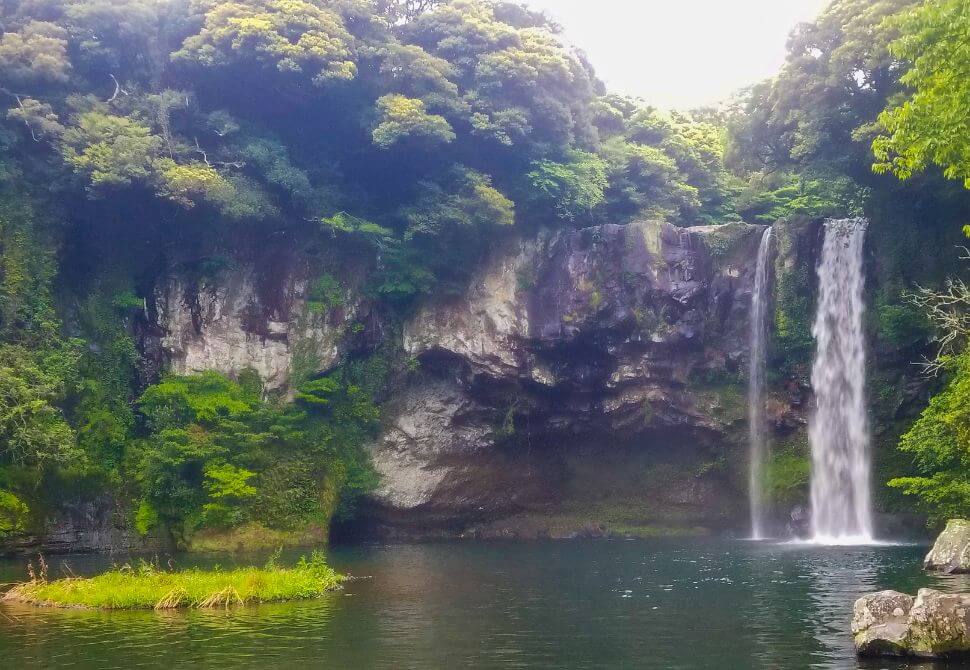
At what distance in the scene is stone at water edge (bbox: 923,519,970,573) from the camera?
1702cm

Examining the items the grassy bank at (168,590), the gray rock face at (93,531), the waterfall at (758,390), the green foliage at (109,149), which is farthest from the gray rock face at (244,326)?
the grassy bank at (168,590)

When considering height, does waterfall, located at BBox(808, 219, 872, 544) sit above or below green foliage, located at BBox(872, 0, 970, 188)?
below

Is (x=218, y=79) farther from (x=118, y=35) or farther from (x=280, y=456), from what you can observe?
(x=280, y=456)

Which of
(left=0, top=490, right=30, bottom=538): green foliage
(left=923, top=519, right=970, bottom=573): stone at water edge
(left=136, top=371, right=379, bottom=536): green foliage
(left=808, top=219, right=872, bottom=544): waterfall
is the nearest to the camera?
(left=923, top=519, right=970, bottom=573): stone at water edge

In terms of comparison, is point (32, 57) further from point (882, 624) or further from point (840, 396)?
point (882, 624)

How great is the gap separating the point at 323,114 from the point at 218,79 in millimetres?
3548

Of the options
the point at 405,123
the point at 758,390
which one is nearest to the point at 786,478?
the point at 758,390

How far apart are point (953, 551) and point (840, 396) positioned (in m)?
11.3

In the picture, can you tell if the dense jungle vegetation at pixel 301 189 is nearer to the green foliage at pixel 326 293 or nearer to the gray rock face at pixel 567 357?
the green foliage at pixel 326 293

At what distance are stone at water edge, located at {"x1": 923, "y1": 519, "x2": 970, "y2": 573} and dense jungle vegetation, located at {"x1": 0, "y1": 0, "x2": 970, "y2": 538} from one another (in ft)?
26.4

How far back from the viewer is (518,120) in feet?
100

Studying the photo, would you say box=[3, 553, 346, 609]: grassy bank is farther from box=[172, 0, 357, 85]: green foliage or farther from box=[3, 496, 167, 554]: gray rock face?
box=[172, 0, 357, 85]: green foliage

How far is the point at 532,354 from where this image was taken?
30.4m

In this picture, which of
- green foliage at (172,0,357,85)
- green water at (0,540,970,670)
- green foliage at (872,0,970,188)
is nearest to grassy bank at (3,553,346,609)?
green water at (0,540,970,670)
